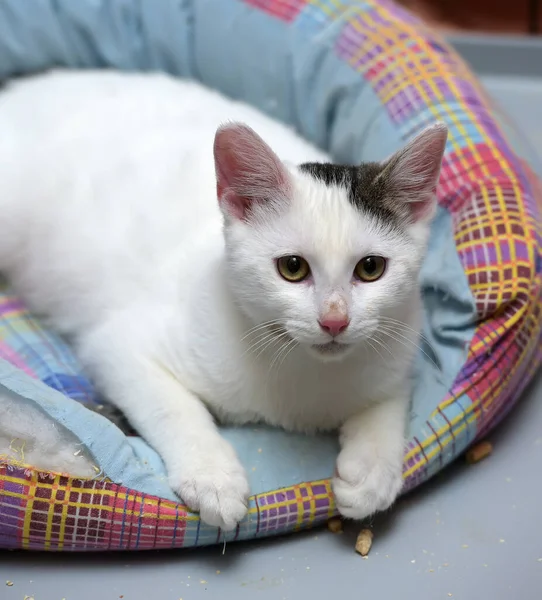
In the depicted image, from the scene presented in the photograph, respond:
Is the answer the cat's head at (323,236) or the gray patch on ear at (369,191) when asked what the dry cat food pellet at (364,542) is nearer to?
→ the cat's head at (323,236)

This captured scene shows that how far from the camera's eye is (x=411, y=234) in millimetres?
1305

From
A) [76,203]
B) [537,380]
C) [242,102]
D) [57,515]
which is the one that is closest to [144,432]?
[57,515]

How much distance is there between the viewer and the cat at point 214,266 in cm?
123

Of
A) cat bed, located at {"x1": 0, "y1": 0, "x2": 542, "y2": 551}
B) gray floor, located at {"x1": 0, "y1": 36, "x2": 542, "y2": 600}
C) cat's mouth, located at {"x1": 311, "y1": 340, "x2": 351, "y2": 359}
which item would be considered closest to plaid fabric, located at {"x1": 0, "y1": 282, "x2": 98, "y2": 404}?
cat bed, located at {"x1": 0, "y1": 0, "x2": 542, "y2": 551}

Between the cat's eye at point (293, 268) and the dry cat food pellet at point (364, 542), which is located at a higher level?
the cat's eye at point (293, 268)

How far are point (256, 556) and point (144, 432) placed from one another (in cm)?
31

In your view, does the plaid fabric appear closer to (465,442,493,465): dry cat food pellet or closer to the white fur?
the white fur

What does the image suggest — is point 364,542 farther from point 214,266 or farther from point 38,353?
point 38,353

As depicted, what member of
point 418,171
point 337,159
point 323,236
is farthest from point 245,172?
point 337,159

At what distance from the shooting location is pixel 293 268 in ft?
4.03

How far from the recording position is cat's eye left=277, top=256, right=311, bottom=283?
122 centimetres

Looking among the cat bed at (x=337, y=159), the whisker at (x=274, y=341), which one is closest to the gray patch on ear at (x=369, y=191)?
the whisker at (x=274, y=341)

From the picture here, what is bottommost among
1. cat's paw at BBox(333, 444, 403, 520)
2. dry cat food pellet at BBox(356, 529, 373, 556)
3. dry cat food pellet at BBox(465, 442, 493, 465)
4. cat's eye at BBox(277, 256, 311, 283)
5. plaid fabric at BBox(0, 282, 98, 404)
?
dry cat food pellet at BBox(465, 442, 493, 465)

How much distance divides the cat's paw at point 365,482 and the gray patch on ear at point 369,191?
430mm
